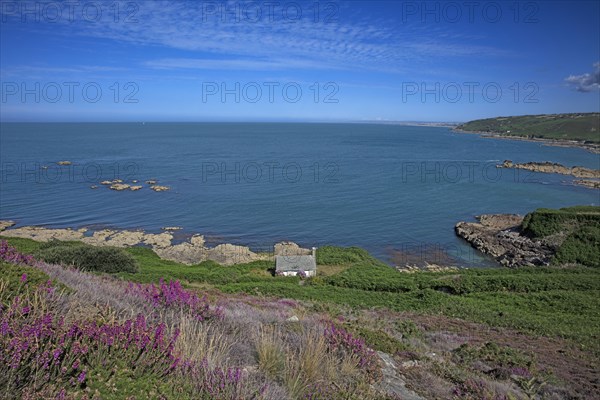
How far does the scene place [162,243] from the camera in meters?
40.8

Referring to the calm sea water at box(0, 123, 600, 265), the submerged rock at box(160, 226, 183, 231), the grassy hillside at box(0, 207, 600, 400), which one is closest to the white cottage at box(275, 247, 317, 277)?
the calm sea water at box(0, 123, 600, 265)

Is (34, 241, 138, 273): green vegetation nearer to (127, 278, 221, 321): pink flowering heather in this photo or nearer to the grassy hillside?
the grassy hillside

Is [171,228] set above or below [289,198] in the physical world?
below

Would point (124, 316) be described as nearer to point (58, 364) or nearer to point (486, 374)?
point (58, 364)

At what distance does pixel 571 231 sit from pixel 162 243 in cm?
4150

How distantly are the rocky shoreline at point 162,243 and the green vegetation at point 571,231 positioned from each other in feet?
77.8

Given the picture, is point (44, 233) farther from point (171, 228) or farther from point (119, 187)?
A: point (119, 187)

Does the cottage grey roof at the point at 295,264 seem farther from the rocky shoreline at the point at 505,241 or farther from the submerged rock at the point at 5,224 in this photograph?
the submerged rock at the point at 5,224

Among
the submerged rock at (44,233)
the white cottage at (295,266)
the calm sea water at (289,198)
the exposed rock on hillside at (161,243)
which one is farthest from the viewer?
the calm sea water at (289,198)

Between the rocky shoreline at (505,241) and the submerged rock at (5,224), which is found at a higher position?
the submerged rock at (5,224)

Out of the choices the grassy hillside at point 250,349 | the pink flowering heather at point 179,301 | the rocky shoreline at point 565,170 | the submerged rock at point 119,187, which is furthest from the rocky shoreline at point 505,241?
the submerged rock at point 119,187

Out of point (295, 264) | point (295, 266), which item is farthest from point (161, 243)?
point (295, 266)

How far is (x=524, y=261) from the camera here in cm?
3703

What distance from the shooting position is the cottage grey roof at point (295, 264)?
30409 millimetres
